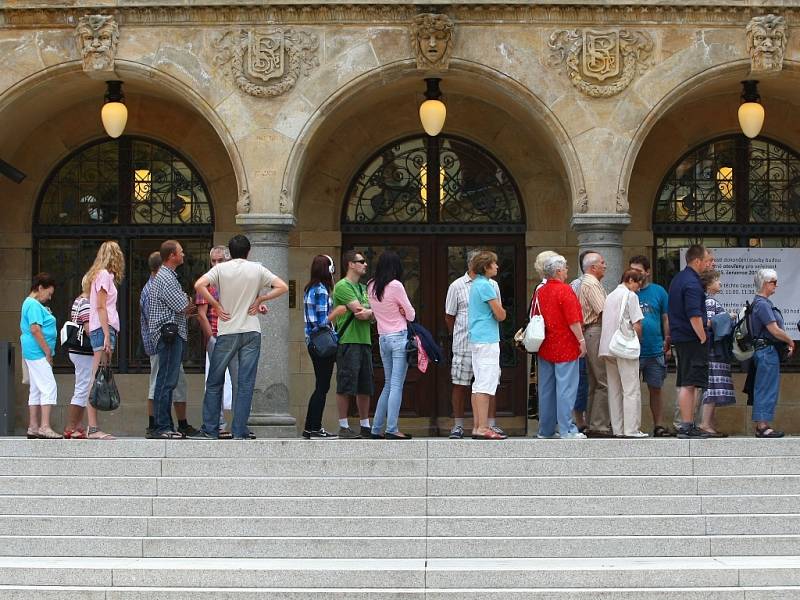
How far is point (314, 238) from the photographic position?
58.0 feet

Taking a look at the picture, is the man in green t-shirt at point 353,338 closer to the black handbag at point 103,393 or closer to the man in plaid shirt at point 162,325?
the man in plaid shirt at point 162,325

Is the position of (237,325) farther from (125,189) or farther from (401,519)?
(125,189)

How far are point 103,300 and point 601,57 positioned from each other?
19.5ft

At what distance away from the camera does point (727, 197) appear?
17.7 meters

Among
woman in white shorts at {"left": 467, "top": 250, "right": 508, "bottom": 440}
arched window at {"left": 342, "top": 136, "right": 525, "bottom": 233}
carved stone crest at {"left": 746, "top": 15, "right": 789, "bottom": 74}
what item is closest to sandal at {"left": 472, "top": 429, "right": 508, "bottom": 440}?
woman in white shorts at {"left": 467, "top": 250, "right": 508, "bottom": 440}

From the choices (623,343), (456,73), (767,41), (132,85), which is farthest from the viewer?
(132,85)

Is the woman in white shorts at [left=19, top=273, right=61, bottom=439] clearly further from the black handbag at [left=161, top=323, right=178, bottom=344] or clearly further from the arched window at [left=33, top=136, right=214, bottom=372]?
the arched window at [left=33, top=136, right=214, bottom=372]

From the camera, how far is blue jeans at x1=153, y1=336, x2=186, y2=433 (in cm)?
1309

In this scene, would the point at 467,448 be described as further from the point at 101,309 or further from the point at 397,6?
the point at 397,6

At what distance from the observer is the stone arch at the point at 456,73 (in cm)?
1562

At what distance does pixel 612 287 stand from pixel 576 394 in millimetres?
2337

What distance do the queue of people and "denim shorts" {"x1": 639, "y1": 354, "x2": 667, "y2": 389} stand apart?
520 mm

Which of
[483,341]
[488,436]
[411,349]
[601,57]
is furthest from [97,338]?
[601,57]

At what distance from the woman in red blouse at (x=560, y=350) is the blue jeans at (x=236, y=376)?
255 cm
